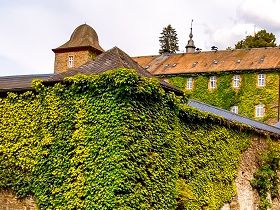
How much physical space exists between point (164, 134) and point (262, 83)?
32.1 m

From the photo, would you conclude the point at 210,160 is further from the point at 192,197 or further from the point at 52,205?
the point at 52,205

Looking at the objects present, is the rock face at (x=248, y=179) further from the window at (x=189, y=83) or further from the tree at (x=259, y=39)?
the tree at (x=259, y=39)

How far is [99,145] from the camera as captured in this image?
1345cm

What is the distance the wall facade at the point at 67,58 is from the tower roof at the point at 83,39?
1.56 ft

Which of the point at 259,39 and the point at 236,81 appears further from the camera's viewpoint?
the point at 259,39

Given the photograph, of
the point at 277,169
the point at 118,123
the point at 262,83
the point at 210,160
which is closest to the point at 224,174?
the point at 210,160

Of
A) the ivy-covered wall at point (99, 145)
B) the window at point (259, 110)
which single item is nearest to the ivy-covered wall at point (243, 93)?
the window at point (259, 110)

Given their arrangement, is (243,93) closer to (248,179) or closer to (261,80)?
(261,80)

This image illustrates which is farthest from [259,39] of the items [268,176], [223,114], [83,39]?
[268,176]

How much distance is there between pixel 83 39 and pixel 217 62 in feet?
37.4

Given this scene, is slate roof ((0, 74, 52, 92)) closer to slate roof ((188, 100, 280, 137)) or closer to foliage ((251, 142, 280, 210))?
slate roof ((188, 100, 280, 137))

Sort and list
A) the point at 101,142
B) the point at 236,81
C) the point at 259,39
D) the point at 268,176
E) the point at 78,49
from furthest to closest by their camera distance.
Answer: the point at 259,39
the point at 78,49
the point at 236,81
the point at 268,176
the point at 101,142

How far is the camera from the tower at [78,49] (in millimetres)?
46250

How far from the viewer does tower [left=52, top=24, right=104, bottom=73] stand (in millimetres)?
46250
